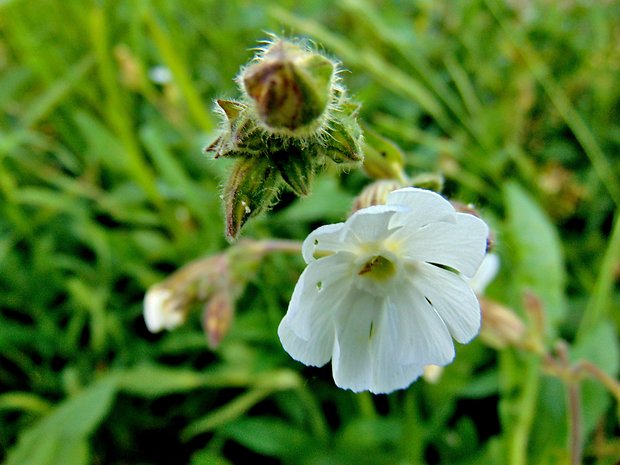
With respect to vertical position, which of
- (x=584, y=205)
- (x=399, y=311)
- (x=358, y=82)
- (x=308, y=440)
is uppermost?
(x=358, y=82)

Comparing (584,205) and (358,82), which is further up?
A: (358,82)

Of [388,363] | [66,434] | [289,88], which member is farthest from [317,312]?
[66,434]

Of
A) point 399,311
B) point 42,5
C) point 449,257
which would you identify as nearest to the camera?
point 449,257

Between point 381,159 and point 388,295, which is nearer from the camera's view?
point 388,295

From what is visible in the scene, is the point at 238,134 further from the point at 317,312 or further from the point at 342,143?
the point at 317,312

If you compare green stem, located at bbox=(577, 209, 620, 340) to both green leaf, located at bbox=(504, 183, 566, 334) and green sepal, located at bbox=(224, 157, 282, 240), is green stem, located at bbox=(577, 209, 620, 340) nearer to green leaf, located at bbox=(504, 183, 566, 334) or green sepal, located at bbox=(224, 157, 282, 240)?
green leaf, located at bbox=(504, 183, 566, 334)

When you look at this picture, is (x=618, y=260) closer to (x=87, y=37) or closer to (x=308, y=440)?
(x=308, y=440)

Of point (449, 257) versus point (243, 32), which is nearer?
point (449, 257)

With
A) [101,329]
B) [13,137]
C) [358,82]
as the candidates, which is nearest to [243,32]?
[358,82]
